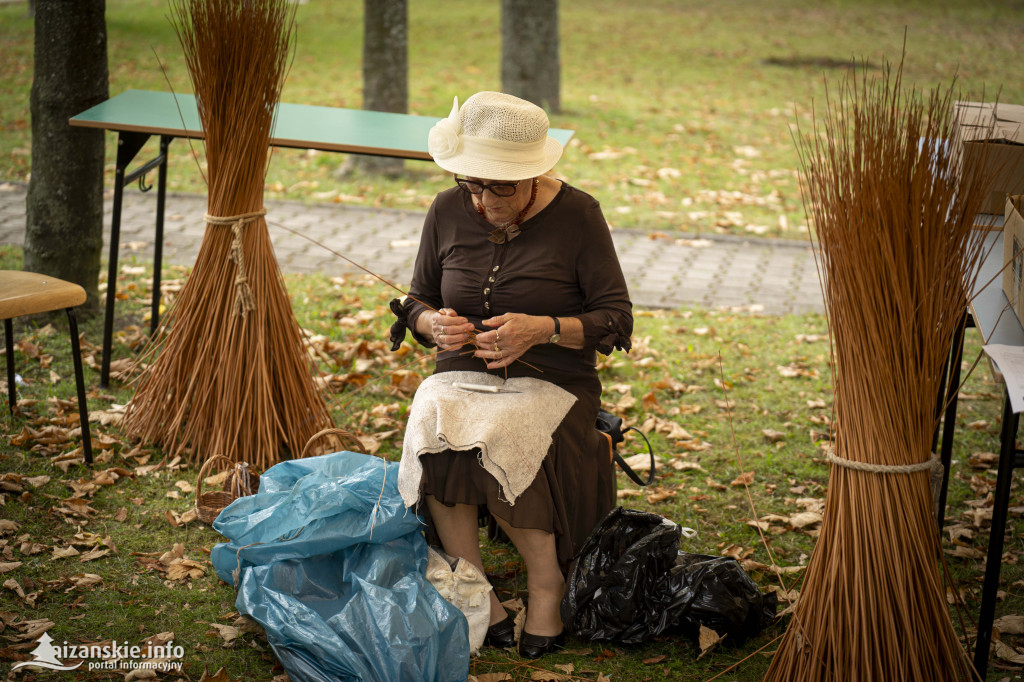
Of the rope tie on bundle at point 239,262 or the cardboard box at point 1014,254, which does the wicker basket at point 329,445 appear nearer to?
the rope tie on bundle at point 239,262

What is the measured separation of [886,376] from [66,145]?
3.98 metres

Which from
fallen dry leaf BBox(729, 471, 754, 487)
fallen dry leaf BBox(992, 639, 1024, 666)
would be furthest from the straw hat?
fallen dry leaf BBox(992, 639, 1024, 666)

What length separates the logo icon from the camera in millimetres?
2477

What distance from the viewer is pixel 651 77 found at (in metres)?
12.5

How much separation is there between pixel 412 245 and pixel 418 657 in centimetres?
406

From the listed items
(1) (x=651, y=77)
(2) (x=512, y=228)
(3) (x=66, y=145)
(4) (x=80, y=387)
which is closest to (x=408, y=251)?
(3) (x=66, y=145)

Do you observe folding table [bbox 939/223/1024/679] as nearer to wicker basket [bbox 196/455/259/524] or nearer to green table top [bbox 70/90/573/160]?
green table top [bbox 70/90/573/160]

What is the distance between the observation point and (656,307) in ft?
18.0

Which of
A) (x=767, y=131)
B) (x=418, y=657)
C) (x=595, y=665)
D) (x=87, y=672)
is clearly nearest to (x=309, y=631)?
(x=418, y=657)

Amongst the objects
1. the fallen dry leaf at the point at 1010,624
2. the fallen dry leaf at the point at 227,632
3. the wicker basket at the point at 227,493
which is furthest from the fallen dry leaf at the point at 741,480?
the fallen dry leaf at the point at 227,632

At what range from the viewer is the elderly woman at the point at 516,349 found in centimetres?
259

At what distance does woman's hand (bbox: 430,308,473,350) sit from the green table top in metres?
1.10

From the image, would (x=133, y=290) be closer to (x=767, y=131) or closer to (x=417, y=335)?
(x=417, y=335)

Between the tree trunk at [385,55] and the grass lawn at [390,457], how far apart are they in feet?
9.26
